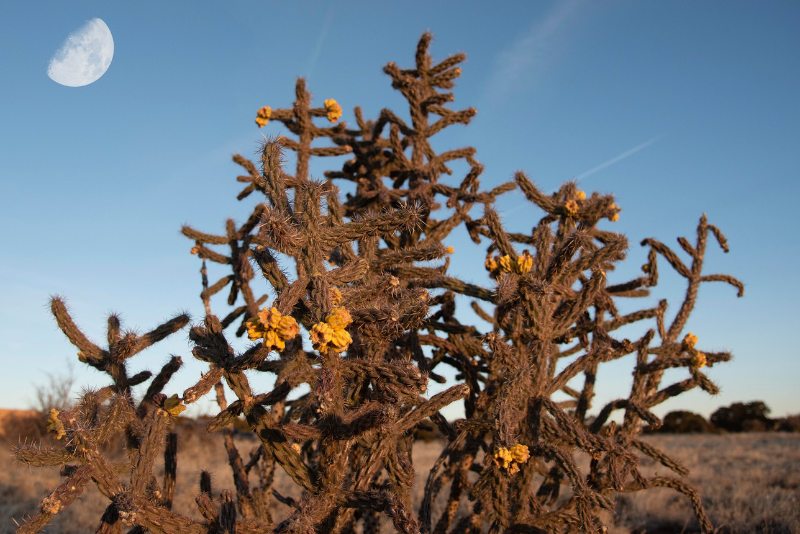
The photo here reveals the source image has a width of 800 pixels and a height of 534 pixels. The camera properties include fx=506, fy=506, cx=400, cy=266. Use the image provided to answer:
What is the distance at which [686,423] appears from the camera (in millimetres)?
29016

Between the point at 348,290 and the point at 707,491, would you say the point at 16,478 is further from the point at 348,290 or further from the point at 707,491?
→ the point at 707,491

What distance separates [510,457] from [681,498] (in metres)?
8.72

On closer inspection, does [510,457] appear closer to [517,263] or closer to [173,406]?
[517,263]

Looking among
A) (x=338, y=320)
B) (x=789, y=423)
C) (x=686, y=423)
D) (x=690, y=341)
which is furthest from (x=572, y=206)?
(x=686, y=423)

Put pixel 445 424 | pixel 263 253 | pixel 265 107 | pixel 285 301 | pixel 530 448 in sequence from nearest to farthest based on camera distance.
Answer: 1. pixel 285 301
2. pixel 263 253
3. pixel 530 448
4. pixel 445 424
5. pixel 265 107

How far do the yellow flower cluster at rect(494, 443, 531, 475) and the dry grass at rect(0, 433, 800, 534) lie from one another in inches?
122

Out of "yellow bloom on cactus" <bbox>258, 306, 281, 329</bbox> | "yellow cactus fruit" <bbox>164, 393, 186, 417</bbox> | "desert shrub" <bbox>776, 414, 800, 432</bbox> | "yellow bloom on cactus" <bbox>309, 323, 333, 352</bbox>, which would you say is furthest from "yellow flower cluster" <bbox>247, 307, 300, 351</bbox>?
"desert shrub" <bbox>776, 414, 800, 432</bbox>

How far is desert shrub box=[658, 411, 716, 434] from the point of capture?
28.5m

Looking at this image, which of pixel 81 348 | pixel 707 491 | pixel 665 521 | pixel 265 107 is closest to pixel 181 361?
pixel 81 348

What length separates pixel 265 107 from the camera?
5.80 metres

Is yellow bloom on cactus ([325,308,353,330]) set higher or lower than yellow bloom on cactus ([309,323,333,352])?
higher

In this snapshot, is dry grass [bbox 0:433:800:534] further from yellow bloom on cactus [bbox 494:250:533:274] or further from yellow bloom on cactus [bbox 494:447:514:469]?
yellow bloom on cactus [bbox 494:250:533:274]

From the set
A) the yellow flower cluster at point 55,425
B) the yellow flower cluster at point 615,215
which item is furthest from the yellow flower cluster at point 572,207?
the yellow flower cluster at point 55,425

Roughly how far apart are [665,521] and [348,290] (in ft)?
27.6
